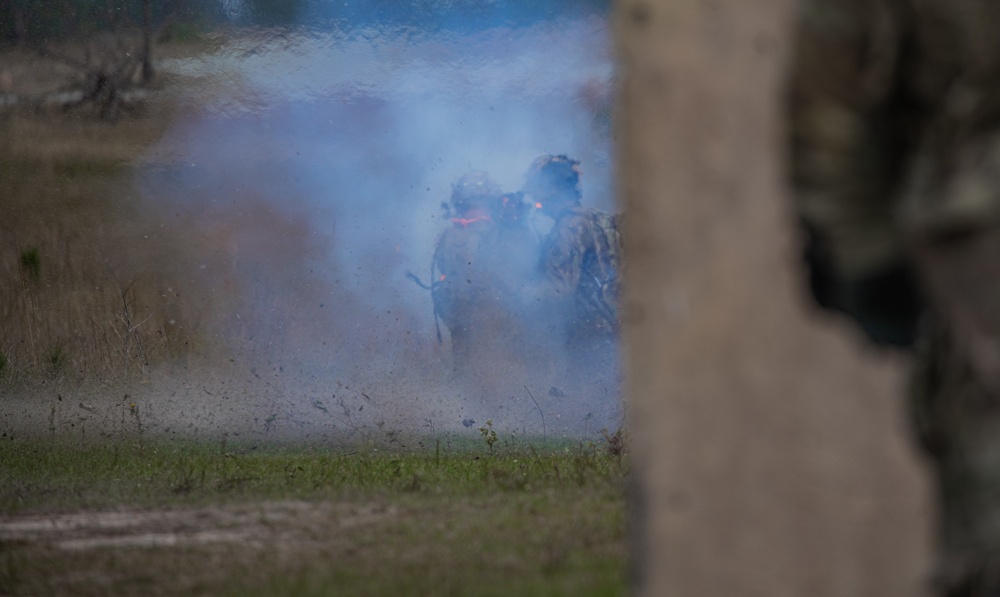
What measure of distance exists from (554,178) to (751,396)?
1167cm

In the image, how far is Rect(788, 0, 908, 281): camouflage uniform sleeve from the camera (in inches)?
84.8

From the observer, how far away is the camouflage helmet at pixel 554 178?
1425cm

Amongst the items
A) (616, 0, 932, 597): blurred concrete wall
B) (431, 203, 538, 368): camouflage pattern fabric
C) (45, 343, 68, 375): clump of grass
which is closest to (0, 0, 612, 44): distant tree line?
(431, 203, 538, 368): camouflage pattern fabric

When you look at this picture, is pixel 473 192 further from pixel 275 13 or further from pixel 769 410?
pixel 769 410

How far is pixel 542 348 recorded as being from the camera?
14.5m

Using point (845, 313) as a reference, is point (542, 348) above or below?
below

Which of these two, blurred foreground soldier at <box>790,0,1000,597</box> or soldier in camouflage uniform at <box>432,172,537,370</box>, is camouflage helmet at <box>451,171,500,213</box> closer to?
soldier in camouflage uniform at <box>432,172,537,370</box>

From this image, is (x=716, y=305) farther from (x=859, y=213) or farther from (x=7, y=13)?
(x=7, y=13)

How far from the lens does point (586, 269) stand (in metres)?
14.3

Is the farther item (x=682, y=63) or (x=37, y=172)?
(x=37, y=172)

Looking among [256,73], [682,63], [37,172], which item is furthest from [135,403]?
[682,63]

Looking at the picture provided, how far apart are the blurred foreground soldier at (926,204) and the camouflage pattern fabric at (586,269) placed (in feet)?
39.0

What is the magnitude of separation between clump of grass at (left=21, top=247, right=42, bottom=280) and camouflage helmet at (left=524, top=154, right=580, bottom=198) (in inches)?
206

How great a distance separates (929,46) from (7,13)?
13.9m
